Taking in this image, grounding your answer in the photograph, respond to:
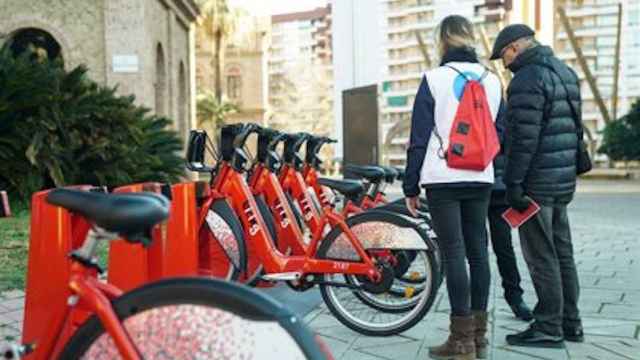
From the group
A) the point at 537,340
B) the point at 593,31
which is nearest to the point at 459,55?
the point at 537,340

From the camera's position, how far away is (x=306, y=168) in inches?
296

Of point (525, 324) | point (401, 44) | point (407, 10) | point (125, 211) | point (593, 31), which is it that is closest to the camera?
point (125, 211)

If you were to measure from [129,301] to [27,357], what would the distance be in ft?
3.02

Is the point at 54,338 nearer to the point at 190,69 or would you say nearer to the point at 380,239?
the point at 380,239

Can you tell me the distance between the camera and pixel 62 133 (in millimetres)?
12688

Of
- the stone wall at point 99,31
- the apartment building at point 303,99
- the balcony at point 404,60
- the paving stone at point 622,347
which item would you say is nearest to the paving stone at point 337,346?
the paving stone at point 622,347

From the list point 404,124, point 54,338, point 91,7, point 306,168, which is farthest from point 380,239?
point 404,124

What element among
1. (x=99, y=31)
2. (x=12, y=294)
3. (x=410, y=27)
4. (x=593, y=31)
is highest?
(x=410, y=27)

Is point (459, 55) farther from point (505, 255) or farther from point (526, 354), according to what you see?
point (505, 255)

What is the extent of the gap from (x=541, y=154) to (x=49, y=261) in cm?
281

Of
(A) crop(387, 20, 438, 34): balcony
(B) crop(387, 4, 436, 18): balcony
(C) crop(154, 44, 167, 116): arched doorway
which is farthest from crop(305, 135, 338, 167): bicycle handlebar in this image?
(B) crop(387, 4, 436, 18): balcony

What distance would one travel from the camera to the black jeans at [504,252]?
580cm

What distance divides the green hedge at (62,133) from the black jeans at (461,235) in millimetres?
8847

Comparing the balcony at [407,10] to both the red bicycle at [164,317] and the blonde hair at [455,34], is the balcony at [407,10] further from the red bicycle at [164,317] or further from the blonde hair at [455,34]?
the red bicycle at [164,317]
